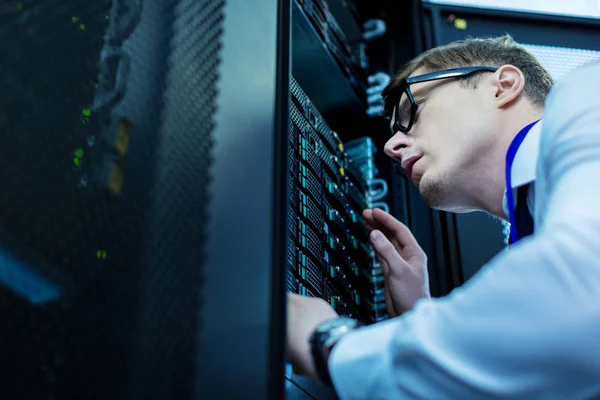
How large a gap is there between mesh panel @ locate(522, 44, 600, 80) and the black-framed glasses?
42 cm

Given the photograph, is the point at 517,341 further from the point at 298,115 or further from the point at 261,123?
the point at 298,115

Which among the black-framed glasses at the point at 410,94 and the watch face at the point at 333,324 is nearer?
the watch face at the point at 333,324

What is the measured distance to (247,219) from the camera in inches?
26.0

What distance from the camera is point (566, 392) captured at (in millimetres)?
563

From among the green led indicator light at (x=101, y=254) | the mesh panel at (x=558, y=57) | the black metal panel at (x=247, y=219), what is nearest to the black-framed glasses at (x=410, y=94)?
the mesh panel at (x=558, y=57)

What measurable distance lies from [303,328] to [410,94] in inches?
28.3

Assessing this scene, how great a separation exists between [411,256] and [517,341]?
0.80m

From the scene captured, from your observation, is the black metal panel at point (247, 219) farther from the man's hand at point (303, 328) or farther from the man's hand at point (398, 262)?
the man's hand at point (398, 262)

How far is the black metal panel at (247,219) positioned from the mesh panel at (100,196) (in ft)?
0.05

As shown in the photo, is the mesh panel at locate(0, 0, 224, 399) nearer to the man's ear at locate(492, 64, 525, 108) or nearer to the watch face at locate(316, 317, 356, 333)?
the watch face at locate(316, 317, 356, 333)

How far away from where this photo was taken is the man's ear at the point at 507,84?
1.25 meters

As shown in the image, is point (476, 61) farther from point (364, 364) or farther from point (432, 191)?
point (364, 364)

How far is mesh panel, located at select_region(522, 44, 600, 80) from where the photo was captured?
168 cm

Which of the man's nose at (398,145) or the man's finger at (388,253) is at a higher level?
the man's nose at (398,145)
